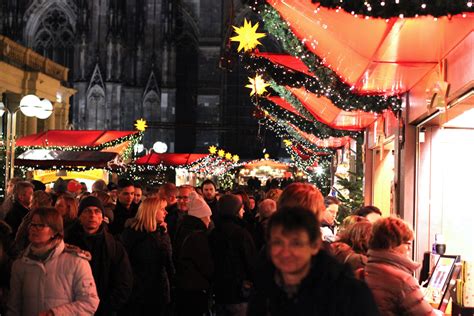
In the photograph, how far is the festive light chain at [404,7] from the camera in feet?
22.7

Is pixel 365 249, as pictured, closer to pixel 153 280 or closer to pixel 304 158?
pixel 153 280

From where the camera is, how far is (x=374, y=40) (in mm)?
9398

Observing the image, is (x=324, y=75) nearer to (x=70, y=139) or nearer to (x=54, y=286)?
(x=54, y=286)

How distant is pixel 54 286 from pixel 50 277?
6cm

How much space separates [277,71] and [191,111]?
4748 cm

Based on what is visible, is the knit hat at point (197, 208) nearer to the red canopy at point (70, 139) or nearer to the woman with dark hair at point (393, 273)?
the woman with dark hair at point (393, 273)

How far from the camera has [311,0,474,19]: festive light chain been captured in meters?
6.91

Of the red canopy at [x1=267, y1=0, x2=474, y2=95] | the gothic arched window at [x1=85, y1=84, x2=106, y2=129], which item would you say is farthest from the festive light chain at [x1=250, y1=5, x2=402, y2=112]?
the gothic arched window at [x1=85, y1=84, x2=106, y2=129]

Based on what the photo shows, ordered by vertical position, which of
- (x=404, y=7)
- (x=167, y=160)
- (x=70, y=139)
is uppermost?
(x=404, y=7)

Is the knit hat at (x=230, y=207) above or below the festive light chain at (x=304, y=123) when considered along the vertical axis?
below

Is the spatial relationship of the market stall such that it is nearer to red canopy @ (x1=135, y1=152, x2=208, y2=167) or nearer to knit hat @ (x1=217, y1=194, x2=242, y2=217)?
red canopy @ (x1=135, y1=152, x2=208, y2=167)

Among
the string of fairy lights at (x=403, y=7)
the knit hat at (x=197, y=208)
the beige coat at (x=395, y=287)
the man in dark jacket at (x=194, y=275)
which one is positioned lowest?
the man in dark jacket at (x=194, y=275)

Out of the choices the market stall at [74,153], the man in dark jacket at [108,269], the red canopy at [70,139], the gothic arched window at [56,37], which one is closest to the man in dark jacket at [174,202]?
the man in dark jacket at [108,269]

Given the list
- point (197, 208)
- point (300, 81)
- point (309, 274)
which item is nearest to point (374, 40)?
point (197, 208)
